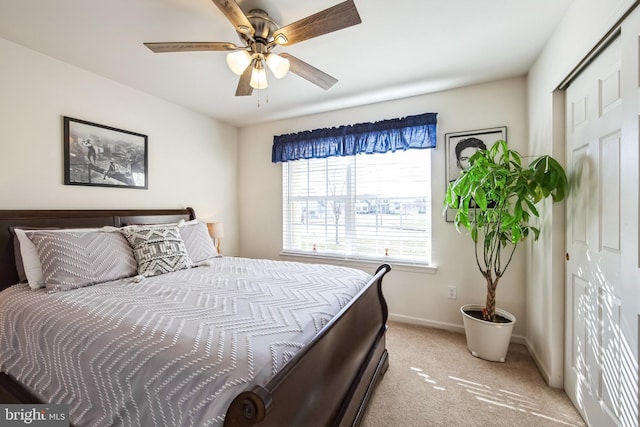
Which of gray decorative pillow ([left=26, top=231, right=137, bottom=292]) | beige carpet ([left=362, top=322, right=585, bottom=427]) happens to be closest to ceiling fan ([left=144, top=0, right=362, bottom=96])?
gray decorative pillow ([left=26, top=231, right=137, bottom=292])

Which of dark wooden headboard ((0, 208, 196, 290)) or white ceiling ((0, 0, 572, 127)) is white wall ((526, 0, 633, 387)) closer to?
white ceiling ((0, 0, 572, 127))

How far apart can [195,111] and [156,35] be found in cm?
154

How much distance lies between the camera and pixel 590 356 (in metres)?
1.57

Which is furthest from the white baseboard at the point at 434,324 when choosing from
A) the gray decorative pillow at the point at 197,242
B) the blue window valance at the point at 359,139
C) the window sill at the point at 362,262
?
the gray decorative pillow at the point at 197,242

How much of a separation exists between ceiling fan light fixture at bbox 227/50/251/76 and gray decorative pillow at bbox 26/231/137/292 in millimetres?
1588

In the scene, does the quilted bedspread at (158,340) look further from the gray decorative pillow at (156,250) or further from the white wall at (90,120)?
the white wall at (90,120)

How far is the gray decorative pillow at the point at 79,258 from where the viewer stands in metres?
1.72

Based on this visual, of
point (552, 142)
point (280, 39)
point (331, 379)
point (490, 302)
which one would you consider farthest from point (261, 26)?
point (490, 302)

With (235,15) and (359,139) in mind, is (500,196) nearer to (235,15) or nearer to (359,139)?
(359,139)

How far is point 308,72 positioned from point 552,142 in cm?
180

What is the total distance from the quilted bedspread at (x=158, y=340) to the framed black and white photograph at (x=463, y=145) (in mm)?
1731

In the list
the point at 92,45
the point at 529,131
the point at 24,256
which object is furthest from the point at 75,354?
the point at 529,131

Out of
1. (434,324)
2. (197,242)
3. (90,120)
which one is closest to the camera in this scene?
(90,120)

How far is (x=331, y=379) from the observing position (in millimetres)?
1248
